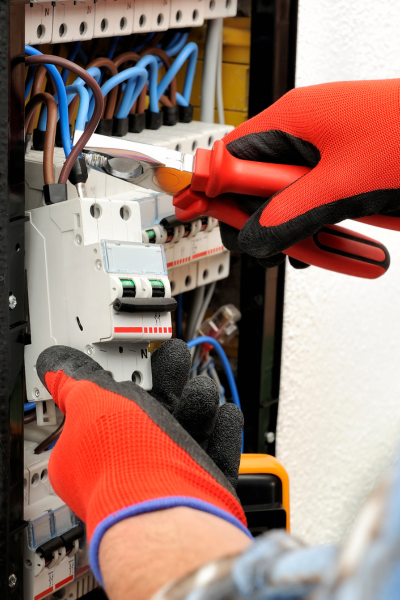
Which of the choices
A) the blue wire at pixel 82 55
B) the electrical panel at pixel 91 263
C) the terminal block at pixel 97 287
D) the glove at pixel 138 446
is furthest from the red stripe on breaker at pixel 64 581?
the blue wire at pixel 82 55

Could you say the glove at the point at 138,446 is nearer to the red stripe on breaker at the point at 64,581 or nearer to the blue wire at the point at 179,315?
the red stripe on breaker at the point at 64,581

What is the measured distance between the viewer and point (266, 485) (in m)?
0.97

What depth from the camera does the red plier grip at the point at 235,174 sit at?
0.72m

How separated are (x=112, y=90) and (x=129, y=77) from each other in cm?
4

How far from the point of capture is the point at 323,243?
0.83 m

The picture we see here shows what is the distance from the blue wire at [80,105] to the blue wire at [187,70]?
25 cm

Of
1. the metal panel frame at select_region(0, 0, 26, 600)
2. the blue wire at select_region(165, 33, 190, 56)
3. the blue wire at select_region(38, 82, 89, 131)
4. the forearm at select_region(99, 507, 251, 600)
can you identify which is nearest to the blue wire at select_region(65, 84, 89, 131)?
the blue wire at select_region(38, 82, 89, 131)

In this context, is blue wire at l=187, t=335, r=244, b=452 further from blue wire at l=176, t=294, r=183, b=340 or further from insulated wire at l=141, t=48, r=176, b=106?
insulated wire at l=141, t=48, r=176, b=106

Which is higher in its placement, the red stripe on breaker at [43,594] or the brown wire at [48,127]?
the brown wire at [48,127]

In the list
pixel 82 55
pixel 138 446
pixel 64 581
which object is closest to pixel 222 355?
pixel 64 581

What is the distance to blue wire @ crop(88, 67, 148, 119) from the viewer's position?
0.90 metres

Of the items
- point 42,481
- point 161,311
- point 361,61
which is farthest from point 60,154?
point 361,61

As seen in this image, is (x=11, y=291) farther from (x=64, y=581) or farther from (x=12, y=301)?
(x=64, y=581)

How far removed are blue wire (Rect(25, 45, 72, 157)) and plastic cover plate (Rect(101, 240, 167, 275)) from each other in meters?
0.16
